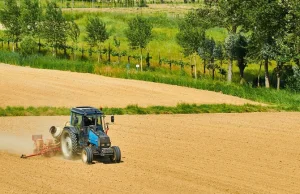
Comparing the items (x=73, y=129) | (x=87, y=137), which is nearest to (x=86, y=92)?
(x=73, y=129)

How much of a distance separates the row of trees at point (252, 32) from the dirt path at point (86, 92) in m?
11.2

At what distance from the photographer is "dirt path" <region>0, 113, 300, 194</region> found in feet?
74.6

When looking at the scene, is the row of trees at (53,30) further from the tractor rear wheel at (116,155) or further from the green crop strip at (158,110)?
the tractor rear wheel at (116,155)

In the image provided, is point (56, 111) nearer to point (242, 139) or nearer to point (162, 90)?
point (242, 139)

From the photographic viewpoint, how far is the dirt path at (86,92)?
49.5 meters

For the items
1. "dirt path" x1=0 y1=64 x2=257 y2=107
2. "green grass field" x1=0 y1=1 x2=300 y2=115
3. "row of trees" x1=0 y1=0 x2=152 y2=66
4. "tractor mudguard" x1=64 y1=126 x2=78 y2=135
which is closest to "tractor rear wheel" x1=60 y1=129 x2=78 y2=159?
"tractor mudguard" x1=64 y1=126 x2=78 y2=135

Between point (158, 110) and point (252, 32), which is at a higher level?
point (252, 32)

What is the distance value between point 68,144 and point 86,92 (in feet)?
91.5

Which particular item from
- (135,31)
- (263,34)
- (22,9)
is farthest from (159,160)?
(22,9)

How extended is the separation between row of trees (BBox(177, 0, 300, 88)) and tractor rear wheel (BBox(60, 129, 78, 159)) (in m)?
40.9

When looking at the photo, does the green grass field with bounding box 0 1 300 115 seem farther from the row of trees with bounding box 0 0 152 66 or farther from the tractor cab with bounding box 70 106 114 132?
the tractor cab with bounding box 70 106 114 132

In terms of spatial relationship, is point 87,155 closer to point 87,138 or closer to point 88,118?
point 87,138

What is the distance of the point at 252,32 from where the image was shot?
236 feet

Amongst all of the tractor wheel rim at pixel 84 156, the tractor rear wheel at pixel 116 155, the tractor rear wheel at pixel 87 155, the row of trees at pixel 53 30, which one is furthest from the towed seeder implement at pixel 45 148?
the row of trees at pixel 53 30
